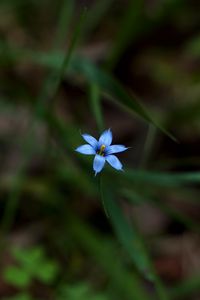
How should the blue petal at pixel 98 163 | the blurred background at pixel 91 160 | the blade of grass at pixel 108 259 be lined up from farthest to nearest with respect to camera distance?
the blade of grass at pixel 108 259, the blurred background at pixel 91 160, the blue petal at pixel 98 163

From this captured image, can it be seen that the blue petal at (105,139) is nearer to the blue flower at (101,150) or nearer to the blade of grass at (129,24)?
the blue flower at (101,150)

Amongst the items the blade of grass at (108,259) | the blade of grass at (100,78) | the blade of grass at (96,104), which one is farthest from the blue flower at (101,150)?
the blade of grass at (108,259)

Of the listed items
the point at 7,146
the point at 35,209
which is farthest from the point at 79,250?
the point at 7,146

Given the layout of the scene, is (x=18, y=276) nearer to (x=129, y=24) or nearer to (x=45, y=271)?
(x=45, y=271)

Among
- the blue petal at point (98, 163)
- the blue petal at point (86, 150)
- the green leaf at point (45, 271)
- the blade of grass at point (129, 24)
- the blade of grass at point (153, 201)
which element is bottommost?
the green leaf at point (45, 271)

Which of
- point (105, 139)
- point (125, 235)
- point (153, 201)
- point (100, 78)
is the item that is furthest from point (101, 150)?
point (153, 201)

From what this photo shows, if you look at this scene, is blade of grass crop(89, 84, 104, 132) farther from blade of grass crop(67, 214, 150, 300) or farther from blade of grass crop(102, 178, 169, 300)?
blade of grass crop(67, 214, 150, 300)

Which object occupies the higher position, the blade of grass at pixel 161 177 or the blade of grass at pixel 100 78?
the blade of grass at pixel 100 78

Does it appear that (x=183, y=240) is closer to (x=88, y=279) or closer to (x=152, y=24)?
(x=88, y=279)

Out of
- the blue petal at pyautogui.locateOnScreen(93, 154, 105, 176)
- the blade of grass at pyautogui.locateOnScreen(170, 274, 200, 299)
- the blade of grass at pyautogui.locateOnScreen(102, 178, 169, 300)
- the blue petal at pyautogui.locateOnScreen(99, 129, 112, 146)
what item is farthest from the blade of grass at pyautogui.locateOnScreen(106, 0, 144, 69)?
the blue petal at pyautogui.locateOnScreen(93, 154, 105, 176)
